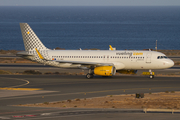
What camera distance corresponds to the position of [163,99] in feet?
93.5

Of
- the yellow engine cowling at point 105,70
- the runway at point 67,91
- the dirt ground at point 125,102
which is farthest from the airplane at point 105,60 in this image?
the dirt ground at point 125,102

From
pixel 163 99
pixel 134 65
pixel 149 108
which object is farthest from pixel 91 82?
A: pixel 149 108

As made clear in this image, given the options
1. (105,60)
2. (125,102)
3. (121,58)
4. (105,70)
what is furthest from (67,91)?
(121,58)

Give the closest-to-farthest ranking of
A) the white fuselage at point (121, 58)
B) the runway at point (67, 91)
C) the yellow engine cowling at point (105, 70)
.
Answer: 1. the runway at point (67, 91)
2. the yellow engine cowling at point (105, 70)
3. the white fuselage at point (121, 58)

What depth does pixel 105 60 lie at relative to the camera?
45.4 metres

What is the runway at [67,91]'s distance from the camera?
2291cm

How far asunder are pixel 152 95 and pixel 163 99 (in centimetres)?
262

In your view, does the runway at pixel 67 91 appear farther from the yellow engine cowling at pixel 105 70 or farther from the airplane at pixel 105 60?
the airplane at pixel 105 60

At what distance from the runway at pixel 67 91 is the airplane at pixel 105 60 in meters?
2.25

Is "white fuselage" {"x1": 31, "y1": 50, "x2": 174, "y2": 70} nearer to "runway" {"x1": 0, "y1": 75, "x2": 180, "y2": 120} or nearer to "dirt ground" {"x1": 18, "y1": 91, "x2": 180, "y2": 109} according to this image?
"runway" {"x1": 0, "y1": 75, "x2": 180, "y2": 120}

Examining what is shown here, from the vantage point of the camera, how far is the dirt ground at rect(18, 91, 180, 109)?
84.9 feet

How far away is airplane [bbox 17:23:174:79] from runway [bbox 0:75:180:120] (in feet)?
7.39

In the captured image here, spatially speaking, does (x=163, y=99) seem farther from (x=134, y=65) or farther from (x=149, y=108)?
(x=134, y=65)

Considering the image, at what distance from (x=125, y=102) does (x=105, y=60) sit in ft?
60.6
